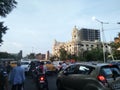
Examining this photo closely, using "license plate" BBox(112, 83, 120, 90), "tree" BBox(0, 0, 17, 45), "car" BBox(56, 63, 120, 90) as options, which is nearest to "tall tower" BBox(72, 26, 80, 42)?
"tree" BBox(0, 0, 17, 45)

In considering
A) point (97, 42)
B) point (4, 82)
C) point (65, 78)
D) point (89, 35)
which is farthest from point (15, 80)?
point (89, 35)

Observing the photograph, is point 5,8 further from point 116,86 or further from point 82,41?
point 82,41

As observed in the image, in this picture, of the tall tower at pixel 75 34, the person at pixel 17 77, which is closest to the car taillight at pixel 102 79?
the person at pixel 17 77

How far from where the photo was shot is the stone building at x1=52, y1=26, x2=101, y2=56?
14312cm

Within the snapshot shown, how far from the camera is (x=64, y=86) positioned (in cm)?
1458

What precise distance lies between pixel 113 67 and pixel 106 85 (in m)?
1.25

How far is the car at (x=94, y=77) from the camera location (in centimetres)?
1119

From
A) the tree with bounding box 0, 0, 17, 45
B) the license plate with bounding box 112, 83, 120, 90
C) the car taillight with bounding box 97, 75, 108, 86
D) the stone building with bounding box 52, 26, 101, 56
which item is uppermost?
the stone building with bounding box 52, 26, 101, 56

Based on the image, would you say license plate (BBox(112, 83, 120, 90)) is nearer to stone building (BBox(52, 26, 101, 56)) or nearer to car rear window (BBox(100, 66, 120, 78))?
car rear window (BBox(100, 66, 120, 78))

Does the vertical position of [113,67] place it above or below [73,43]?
below

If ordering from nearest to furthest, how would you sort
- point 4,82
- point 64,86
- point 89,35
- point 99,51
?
point 4,82
point 64,86
point 99,51
point 89,35

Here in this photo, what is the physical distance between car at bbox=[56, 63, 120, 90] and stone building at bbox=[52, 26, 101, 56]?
121m

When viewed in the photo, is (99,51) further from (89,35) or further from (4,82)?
(4,82)

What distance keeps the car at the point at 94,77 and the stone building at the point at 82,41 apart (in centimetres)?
12147
